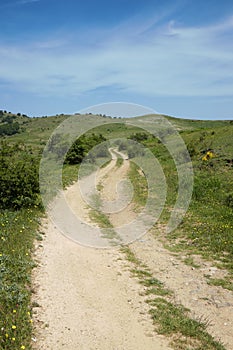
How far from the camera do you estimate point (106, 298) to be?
7.52 m

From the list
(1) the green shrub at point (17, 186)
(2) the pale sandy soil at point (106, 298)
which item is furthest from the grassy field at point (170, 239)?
(1) the green shrub at point (17, 186)

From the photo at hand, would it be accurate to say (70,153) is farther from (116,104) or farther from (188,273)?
(188,273)

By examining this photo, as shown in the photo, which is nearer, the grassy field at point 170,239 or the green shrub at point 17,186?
the grassy field at point 170,239

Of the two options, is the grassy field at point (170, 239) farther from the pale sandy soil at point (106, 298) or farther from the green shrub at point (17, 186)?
the green shrub at point (17, 186)

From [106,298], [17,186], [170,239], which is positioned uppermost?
[17,186]

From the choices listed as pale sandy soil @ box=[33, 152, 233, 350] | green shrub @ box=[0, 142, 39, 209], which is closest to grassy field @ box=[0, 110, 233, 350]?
pale sandy soil @ box=[33, 152, 233, 350]

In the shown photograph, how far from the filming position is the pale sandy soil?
19.6 ft

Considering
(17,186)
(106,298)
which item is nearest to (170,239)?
(106,298)

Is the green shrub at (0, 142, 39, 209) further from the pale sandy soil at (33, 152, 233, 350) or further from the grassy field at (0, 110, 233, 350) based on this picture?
the pale sandy soil at (33, 152, 233, 350)

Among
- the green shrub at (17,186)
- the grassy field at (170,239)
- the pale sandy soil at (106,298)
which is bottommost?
the pale sandy soil at (106,298)

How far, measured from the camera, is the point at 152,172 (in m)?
29.2

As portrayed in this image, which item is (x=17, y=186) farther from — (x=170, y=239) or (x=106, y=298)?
(x=106, y=298)

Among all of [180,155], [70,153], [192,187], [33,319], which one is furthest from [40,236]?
[70,153]

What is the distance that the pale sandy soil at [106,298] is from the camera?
235 inches
